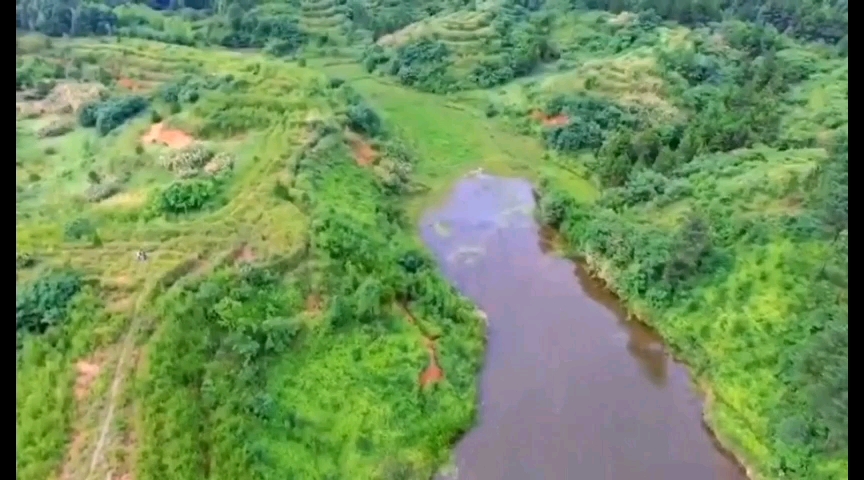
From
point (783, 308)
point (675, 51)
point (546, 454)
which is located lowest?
point (546, 454)

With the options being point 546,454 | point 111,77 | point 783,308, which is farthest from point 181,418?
point 111,77

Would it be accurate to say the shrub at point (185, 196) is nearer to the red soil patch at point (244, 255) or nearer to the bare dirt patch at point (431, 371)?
the red soil patch at point (244, 255)

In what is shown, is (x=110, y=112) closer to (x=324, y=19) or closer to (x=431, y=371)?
(x=431, y=371)

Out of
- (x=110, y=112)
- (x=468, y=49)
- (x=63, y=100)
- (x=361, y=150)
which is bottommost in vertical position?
(x=63, y=100)

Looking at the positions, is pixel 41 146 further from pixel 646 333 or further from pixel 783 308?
pixel 783 308

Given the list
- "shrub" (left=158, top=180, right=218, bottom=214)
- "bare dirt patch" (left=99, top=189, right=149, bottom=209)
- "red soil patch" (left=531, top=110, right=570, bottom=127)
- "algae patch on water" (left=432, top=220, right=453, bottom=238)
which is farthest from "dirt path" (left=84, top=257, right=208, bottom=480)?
"red soil patch" (left=531, top=110, right=570, bottom=127)

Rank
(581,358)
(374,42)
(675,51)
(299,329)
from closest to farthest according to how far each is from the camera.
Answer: (299,329) → (581,358) → (675,51) → (374,42)

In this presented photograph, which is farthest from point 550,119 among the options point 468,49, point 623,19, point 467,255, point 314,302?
point 314,302
